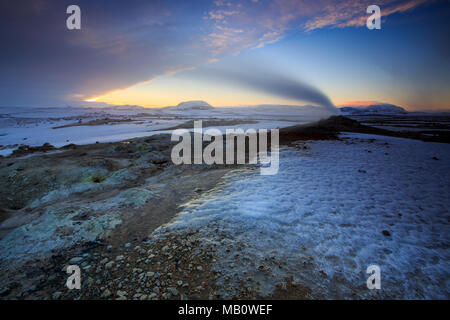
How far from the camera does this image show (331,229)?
15.2 ft

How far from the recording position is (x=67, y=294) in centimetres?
308

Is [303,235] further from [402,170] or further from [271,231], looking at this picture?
[402,170]

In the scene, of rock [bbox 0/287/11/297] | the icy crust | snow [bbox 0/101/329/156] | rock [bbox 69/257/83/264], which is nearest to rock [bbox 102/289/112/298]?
rock [bbox 69/257/83/264]

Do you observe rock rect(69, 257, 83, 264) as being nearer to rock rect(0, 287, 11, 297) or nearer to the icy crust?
rock rect(0, 287, 11, 297)

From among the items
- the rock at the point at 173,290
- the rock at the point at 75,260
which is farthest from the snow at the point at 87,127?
the rock at the point at 173,290

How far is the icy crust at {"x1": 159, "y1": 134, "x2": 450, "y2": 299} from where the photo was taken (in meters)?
3.20

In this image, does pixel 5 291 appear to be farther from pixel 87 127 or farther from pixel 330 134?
pixel 87 127

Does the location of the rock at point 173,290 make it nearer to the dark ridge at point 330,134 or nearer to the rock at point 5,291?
the rock at point 5,291

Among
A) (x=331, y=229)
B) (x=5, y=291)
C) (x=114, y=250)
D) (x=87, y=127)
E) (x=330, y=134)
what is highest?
(x=87, y=127)

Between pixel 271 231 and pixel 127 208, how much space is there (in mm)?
4670

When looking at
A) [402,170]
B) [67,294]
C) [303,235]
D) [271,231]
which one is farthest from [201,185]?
[402,170]

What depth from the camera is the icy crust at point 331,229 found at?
320 cm

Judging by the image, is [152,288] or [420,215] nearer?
[152,288]

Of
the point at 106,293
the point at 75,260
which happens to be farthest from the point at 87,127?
the point at 106,293
